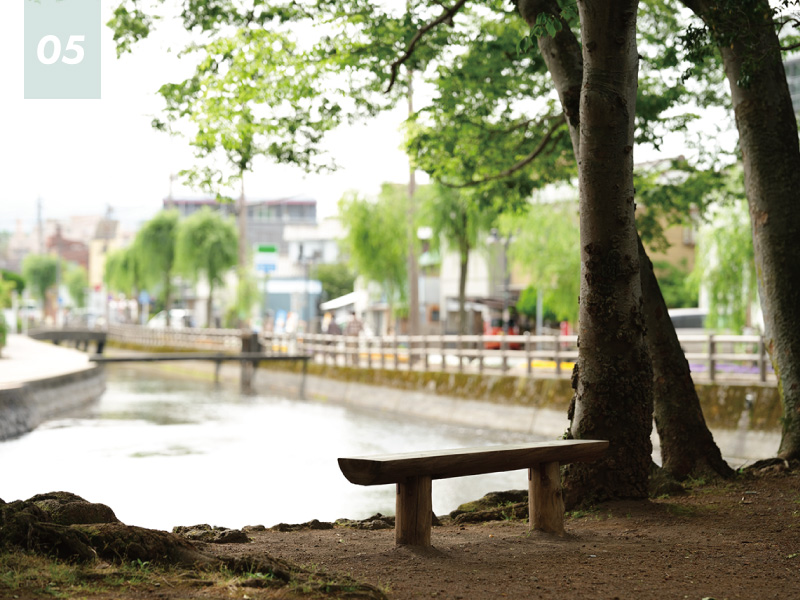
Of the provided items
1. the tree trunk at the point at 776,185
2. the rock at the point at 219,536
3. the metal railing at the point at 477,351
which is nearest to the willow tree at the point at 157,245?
the metal railing at the point at 477,351

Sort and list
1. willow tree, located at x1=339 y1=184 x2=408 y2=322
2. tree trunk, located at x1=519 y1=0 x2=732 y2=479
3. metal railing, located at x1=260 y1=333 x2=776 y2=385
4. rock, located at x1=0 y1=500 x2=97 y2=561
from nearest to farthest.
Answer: rock, located at x1=0 y1=500 x2=97 y2=561 → tree trunk, located at x1=519 y1=0 x2=732 y2=479 → metal railing, located at x1=260 y1=333 x2=776 y2=385 → willow tree, located at x1=339 y1=184 x2=408 y2=322

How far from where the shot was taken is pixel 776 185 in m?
10.2

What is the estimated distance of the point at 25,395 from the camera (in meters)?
22.2

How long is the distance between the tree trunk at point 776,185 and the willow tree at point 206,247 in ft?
177

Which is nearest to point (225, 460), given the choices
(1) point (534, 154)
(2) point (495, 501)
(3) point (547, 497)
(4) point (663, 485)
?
(1) point (534, 154)

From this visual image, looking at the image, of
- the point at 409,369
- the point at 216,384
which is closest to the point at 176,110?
the point at 409,369

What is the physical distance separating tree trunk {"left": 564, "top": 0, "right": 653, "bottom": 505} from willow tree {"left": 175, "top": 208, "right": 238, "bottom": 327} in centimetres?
5545

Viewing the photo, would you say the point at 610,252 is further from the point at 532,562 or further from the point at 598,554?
the point at 532,562

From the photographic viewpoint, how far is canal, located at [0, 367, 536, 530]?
1284cm

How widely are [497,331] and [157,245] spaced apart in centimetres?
3382

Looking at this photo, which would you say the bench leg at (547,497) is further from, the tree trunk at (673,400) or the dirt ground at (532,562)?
the tree trunk at (673,400)

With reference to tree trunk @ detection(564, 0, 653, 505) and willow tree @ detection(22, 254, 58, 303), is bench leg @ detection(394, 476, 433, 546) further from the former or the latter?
willow tree @ detection(22, 254, 58, 303)

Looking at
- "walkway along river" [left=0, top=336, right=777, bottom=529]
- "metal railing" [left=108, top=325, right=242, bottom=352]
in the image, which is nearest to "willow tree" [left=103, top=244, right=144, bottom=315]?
"metal railing" [left=108, top=325, right=242, bottom=352]

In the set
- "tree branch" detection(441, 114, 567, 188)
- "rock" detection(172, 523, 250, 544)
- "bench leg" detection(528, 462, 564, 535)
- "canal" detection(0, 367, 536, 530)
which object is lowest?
"canal" detection(0, 367, 536, 530)
